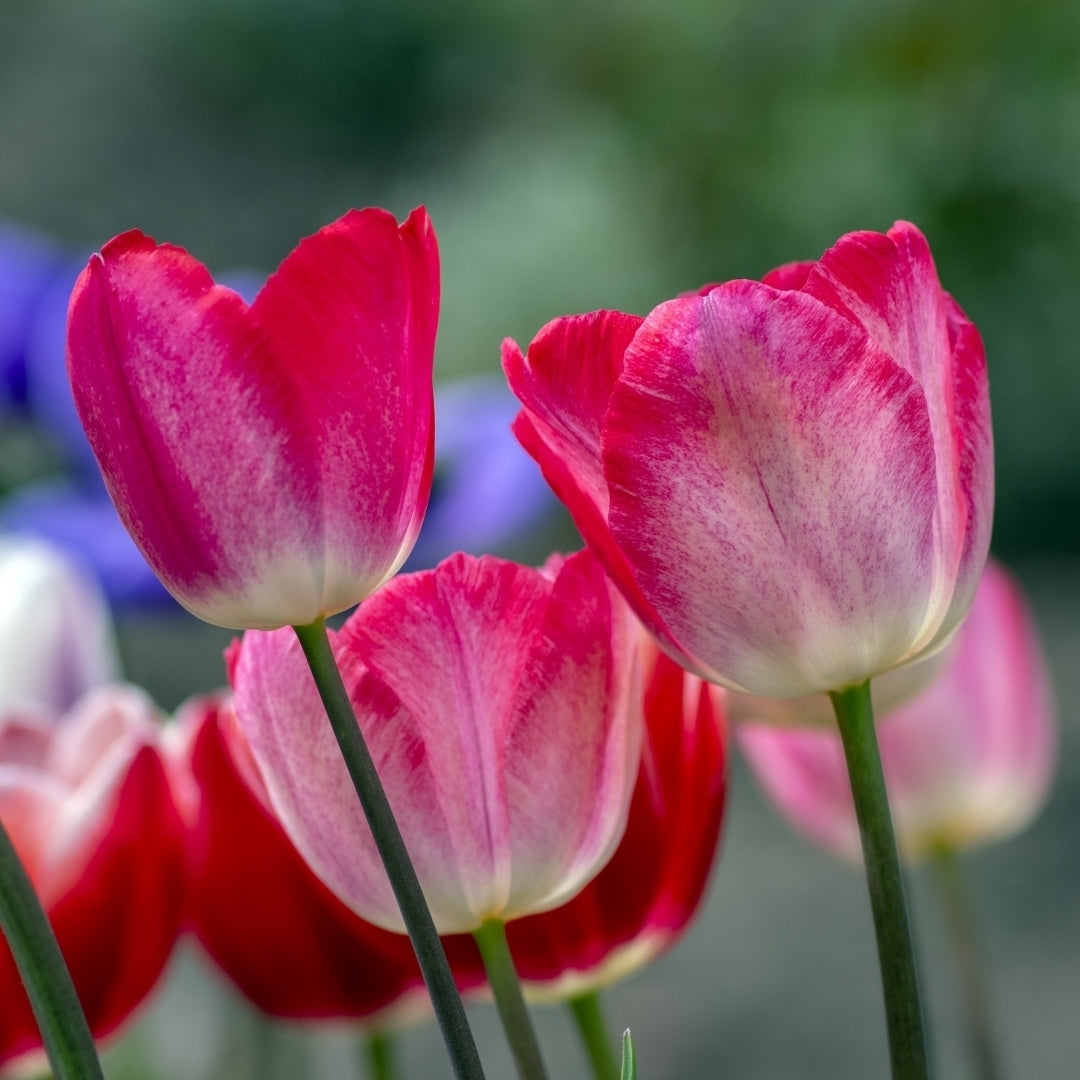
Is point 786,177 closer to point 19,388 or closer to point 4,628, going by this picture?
point 19,388

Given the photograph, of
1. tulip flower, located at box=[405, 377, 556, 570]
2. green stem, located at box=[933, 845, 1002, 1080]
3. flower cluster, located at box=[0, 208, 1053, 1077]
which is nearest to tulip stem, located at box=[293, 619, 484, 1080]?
flower cluster, located at box=[0, 208, 1053, 1077]

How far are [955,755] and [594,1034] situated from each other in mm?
98

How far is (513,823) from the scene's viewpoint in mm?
144

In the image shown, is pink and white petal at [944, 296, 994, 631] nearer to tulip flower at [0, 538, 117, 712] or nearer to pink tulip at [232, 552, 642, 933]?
pink tulip at [232, 552, 642, 933]

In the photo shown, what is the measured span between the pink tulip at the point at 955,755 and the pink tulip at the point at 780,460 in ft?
0.35

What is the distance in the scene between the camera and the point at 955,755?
0.25m

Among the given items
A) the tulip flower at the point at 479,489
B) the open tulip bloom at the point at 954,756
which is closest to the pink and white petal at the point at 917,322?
the open tulip bloom at the point at 954,756

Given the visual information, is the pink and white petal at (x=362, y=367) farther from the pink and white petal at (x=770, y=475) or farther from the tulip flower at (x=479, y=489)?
the tulip flower at (x=479, y=489)

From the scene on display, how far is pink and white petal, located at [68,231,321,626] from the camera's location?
0.12 metres

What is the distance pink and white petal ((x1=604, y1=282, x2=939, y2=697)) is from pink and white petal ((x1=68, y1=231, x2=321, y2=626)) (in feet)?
0.08

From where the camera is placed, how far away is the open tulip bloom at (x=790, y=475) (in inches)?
5.0

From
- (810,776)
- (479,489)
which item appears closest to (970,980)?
(810,776)

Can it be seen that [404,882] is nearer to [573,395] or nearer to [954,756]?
[573,395]

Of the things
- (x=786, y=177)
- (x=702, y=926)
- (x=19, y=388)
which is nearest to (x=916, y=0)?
(x=786, y=177)
